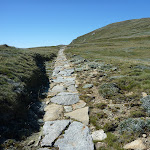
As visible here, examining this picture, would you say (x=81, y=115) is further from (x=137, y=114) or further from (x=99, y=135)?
(x=137, y=114)

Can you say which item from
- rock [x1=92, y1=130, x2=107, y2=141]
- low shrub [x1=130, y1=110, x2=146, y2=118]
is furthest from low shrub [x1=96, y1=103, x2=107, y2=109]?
rock [x1=92, y1=130, x2=107, y2=141]

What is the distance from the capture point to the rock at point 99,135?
189 inches

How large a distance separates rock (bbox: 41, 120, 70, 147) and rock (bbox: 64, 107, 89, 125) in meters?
0.56

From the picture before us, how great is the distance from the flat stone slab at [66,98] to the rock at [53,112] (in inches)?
18.8

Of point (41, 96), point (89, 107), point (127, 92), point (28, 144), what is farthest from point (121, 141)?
point (41, 96)

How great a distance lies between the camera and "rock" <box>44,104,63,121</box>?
6316mm

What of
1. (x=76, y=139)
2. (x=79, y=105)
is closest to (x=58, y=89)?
(x=79, y=105)

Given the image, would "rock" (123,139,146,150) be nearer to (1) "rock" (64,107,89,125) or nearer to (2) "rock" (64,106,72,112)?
(1) "rock" (64,107,89,125)

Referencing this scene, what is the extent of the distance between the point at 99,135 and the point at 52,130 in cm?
181

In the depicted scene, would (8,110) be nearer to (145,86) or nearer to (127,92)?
(127,92)

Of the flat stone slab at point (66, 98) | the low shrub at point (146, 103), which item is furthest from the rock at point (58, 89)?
the low shrub at point (146, 103)

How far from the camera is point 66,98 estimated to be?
8.25 meters

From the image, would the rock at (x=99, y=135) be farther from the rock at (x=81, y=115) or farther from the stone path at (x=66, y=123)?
the rock at (x=81, y=115)

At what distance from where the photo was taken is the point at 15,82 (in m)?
8.22
